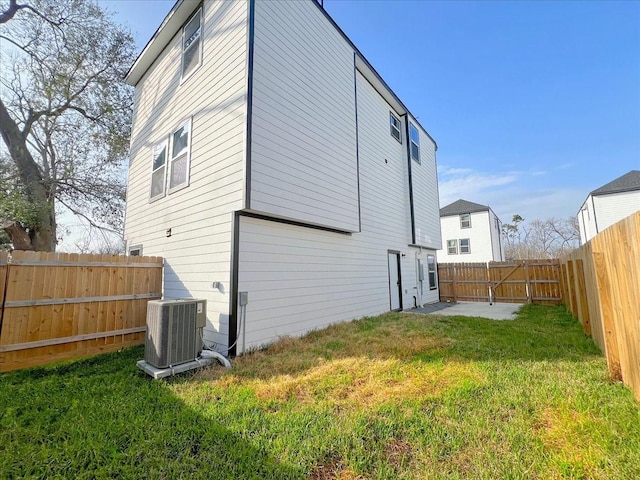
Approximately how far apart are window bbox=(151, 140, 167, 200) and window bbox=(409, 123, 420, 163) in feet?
30.4

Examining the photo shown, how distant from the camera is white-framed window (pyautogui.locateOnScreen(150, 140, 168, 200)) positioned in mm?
7027

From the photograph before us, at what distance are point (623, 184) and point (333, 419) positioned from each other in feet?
84.7

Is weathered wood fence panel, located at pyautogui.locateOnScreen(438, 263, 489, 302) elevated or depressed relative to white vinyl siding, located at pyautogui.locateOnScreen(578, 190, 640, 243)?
depressed

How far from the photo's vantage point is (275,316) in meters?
5.37

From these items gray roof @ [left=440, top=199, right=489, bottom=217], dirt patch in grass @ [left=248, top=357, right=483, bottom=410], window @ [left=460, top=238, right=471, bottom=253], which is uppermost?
gray roof @ [left=440, top=199, right=489, bottom=217]

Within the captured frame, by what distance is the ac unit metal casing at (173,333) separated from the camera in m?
3.89

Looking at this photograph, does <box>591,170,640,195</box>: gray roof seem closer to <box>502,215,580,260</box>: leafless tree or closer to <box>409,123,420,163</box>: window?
<box>409,123,420,163</box>: window

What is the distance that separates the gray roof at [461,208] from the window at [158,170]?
22.0 m

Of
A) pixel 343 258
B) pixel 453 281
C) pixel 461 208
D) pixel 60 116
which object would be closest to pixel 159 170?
pixel 343 258

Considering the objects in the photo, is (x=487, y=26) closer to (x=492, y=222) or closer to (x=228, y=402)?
(x=228, y=402)

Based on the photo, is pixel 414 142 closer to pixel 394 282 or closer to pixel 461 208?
pixel 394 282

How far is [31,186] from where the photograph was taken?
9.52m

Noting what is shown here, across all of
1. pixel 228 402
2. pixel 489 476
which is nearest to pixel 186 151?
pixel 228 402

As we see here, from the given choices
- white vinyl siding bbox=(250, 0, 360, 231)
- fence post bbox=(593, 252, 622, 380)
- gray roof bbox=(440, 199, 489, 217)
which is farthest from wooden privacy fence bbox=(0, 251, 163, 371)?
gray roof bbox=(440, 199, 489, 217)
